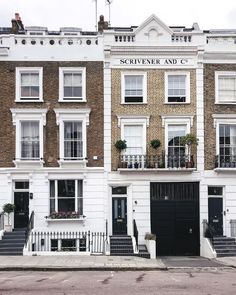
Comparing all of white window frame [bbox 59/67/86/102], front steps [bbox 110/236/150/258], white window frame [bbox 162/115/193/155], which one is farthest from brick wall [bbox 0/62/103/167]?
front steps [bbox 110/236/150/258]

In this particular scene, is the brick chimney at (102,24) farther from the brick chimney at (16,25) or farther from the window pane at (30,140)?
the window pane at (30,140)

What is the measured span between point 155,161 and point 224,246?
18.2ft

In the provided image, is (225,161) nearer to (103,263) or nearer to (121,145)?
(121,145)

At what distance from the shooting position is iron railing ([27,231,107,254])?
30312 mm

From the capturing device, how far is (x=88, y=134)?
31672 millimetres

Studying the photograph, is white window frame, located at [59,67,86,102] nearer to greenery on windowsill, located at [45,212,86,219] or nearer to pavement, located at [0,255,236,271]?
greenery on windowsill, located at [45,212,86,219]

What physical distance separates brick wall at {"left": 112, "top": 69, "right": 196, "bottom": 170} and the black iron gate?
7.58 ft

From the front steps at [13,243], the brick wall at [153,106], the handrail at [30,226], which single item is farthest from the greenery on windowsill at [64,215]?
the brick wall at [153,106]

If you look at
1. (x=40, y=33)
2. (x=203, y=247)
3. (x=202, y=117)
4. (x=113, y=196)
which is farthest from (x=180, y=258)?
(x=40, y=33)

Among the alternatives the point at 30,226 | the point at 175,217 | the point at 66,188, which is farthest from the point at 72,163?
the point at 175,217

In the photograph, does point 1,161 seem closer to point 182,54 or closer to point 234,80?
point 182,54

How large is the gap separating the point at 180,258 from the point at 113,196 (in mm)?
4795

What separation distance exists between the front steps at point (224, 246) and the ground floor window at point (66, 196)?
7.09 meters

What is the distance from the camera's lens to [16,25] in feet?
115
